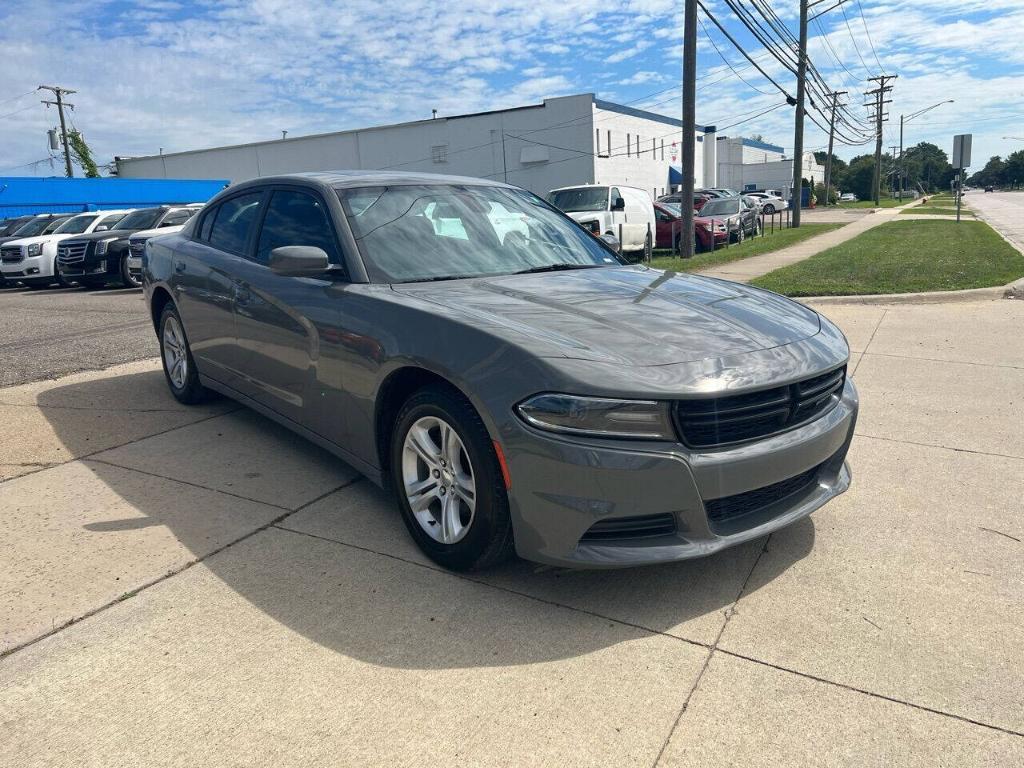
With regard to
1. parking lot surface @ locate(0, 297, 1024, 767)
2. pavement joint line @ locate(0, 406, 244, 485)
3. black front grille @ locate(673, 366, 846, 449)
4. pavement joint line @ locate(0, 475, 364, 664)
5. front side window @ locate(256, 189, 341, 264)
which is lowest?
parking lot surface @ locate(0, 297, 1024, 767)

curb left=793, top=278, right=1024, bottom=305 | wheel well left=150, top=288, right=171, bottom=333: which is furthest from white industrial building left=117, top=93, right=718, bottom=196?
wheel well left=150, top=288, right=171, bottom=333

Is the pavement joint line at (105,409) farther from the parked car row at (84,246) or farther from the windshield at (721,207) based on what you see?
the windshield at (721,207)

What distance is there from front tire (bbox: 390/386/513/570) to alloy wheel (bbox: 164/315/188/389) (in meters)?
2.89

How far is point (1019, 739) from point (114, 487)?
13.4 feet

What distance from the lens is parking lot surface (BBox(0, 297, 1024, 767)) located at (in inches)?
88.9

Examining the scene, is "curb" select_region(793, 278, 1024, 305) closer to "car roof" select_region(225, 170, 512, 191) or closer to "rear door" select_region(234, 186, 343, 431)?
"car roof" select_region(225, 170, 512, 191)

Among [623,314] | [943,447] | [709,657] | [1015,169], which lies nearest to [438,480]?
[623,314]

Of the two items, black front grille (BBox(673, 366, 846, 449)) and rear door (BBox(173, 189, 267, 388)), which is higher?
rear door (BBox(173, 189, 267, 388))

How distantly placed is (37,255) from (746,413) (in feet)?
60.9

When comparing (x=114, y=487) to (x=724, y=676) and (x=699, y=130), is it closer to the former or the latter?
(x=724, y=676)

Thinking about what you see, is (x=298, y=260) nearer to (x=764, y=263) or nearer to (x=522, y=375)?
(x=522, y=375)

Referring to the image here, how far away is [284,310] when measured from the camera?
4066mm

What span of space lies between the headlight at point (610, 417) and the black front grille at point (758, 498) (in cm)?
34

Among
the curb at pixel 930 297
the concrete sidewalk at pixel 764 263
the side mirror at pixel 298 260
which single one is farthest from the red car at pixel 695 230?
the side mirror at pixel 298 260
